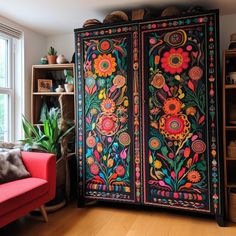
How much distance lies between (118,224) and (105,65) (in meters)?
1.61

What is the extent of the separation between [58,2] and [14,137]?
178 cm

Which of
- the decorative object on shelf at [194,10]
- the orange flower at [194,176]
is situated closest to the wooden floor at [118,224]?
the orange flower at [194,176]

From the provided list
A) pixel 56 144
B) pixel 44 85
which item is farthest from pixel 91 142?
pixel 44 85

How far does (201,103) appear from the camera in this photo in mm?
2385

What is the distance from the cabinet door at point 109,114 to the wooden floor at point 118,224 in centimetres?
19

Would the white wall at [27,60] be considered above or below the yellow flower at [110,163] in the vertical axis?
above

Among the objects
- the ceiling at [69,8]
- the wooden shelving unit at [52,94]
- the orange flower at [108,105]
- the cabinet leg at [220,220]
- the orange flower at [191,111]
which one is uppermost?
the ceiling at [69,8]

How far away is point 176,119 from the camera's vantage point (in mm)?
2473

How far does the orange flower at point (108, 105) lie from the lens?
2.68 m

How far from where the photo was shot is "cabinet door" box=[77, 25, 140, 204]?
103 inches

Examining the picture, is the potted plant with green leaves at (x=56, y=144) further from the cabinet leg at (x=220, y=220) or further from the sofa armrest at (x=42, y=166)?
the cabinet leg at (x=220, y=220)

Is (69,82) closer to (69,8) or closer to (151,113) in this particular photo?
(69,8)

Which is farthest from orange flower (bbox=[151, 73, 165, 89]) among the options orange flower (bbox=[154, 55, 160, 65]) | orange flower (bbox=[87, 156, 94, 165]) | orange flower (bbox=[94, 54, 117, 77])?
orange flower (bbox=[87, 156, 94, 165])

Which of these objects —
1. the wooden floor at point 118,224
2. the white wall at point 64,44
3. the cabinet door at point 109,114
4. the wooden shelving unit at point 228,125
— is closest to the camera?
the wooden floor at point 118,224
